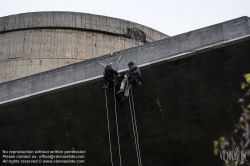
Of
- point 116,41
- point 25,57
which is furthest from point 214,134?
point 25,57

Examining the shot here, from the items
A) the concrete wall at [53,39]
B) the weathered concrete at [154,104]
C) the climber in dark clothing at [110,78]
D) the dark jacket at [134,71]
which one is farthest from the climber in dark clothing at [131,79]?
the concrete wall at [53,39]

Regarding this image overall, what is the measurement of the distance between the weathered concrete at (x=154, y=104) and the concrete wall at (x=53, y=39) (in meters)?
2.97

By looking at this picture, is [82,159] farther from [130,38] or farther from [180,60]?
[130,38]

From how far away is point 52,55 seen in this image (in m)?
12.4

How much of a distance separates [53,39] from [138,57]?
4.64m

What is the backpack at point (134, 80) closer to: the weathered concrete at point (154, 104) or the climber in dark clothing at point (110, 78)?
the climber in dark clothing at point (110, 78)

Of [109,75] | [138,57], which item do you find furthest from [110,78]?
[138,57]

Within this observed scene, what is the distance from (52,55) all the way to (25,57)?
2.43 feet

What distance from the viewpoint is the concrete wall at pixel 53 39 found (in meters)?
12.4

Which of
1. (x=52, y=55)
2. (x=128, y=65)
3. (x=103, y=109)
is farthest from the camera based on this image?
(x=52, y=55)

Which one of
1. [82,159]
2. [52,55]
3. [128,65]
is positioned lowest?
[82,159]

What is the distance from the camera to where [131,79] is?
797 cm

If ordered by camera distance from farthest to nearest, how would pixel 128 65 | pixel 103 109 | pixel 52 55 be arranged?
pixel 52 55
pixel 103 109
pixel 128 65

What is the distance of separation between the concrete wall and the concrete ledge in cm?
291
